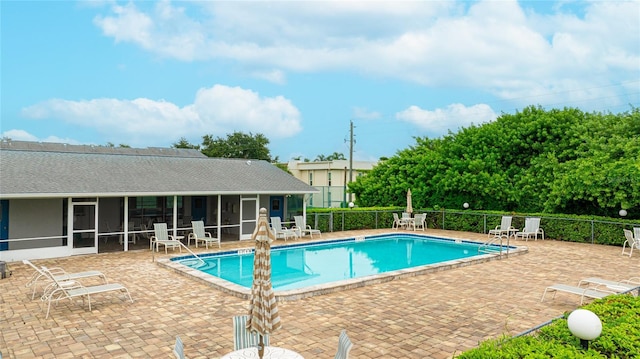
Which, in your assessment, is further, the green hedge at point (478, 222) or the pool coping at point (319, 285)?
the green hedge at point (478, 222)

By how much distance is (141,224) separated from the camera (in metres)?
19.1

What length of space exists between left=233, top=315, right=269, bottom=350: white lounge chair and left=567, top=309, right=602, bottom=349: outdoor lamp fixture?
3.34 metres

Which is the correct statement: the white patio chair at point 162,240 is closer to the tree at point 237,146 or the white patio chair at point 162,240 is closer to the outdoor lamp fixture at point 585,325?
the outdoor lamp fixture at point 585,325

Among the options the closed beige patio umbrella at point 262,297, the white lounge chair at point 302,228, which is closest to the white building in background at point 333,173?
the white lounge chair at point 302,228

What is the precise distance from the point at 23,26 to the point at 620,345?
69.8 feet

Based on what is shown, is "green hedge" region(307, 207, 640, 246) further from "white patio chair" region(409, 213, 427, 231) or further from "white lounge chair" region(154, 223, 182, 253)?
"white lounge chair" region(154, 223, 182, 253)

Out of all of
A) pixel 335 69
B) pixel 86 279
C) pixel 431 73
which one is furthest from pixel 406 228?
pixel 86 279

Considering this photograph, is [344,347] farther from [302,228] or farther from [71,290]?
[302,228]

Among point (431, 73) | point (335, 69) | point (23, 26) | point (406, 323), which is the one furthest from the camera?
point (335, 69)

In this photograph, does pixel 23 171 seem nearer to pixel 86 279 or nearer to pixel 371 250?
pixel 86 279

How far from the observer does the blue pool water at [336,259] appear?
13062mm

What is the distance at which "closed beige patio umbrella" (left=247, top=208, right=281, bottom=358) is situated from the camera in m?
5.08

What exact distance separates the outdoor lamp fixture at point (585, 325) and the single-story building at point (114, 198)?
1336 cm

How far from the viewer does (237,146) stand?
5497cm
